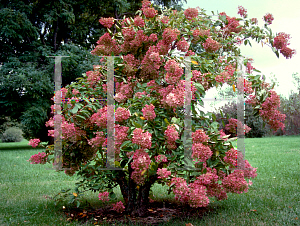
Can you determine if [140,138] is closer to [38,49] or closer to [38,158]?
[38,158]

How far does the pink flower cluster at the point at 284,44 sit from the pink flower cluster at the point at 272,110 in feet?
2.38

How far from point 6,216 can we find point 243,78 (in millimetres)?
3673

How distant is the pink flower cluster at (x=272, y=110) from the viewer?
3.14 m

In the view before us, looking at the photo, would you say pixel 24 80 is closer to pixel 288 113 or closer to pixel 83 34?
pixel 83 34

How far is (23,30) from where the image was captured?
12.6 m

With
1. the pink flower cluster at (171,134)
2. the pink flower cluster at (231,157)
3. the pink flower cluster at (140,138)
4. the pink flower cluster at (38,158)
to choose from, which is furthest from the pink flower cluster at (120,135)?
the pink flower cluster at (38,158)

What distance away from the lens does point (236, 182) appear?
2828mm

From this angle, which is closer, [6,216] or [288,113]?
[6,216]

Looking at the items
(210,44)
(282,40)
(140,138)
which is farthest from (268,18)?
(140,138)

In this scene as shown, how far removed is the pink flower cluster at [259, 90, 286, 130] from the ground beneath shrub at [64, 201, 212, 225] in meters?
1.55

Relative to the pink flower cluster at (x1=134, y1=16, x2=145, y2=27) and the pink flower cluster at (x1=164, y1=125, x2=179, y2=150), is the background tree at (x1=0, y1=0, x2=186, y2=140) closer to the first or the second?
the pink flower cluster at (x1=134, y1=16, x2=145, y2=27)

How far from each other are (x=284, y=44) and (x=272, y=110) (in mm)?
978

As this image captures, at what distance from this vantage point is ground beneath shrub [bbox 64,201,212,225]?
349 centimetres

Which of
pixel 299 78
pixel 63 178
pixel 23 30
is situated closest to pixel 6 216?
pixel 63 178
